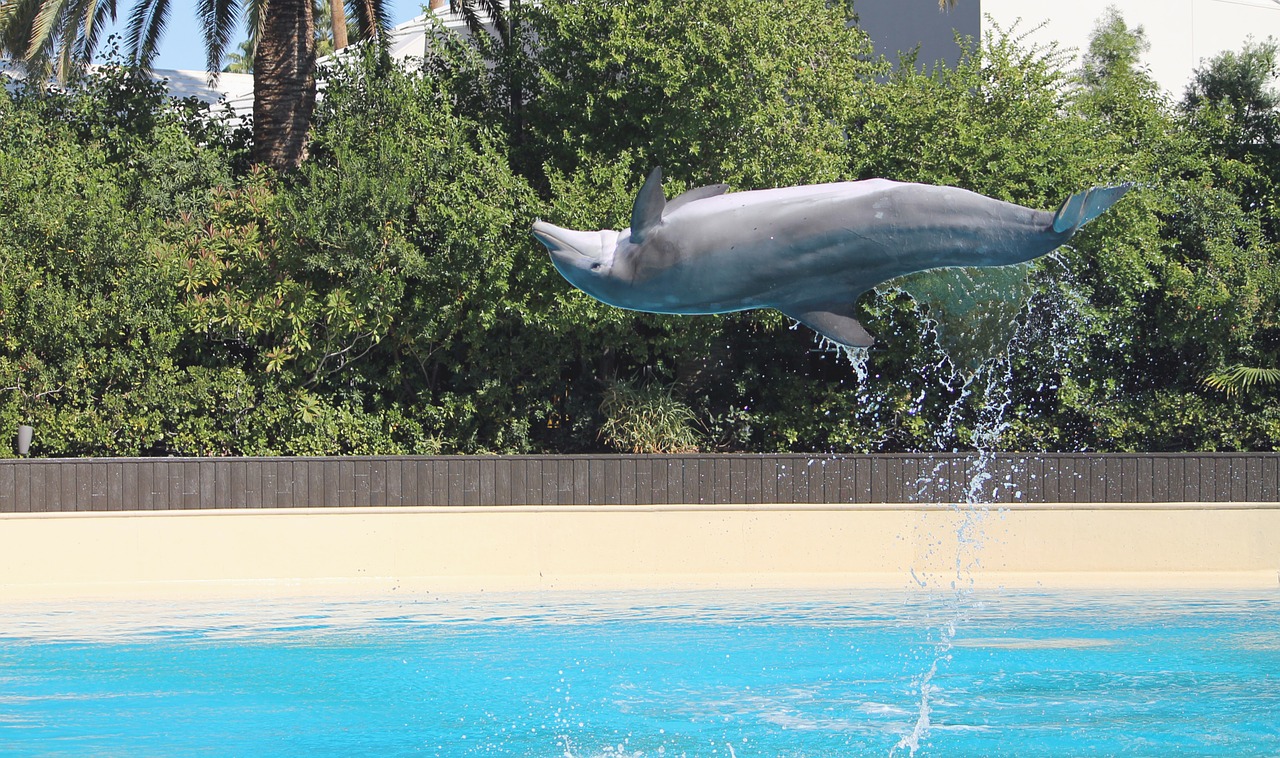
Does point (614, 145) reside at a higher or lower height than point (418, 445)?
higher

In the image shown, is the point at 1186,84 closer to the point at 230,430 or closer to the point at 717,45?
the point at 717,45

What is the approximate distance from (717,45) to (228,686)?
11172 mm

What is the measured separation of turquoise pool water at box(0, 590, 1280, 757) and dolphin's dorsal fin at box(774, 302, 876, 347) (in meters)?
5.66

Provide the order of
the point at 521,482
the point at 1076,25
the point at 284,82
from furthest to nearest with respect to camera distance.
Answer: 1. the point at 1076,25
2. the point at 284,82
3. the point at 521,482

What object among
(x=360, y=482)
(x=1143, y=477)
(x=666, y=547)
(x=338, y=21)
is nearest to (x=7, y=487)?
(x=360, y=482)

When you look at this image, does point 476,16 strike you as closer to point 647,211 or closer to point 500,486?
point 500,486

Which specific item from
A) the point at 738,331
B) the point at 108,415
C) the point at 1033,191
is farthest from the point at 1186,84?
the point at 108,415

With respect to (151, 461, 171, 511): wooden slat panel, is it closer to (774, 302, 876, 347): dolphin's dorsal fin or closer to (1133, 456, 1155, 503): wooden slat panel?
(1133, 456, 1155, 503): wooden slat panel

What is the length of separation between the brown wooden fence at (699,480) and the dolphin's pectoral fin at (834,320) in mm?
11797

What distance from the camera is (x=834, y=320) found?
7074mm

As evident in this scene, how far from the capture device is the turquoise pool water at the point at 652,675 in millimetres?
12141

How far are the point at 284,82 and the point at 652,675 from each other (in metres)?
12.3

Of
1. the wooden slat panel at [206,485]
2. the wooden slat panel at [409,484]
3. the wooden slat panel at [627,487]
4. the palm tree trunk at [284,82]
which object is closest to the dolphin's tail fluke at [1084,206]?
the wooden slat panel at [627,487]

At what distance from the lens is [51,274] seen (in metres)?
19.9
